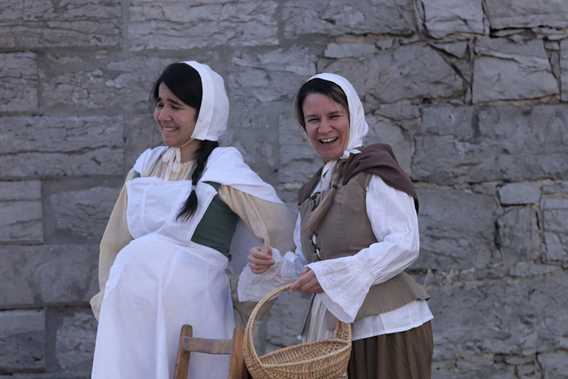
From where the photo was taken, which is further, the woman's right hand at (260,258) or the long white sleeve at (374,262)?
the woman's right hand at (260,258)

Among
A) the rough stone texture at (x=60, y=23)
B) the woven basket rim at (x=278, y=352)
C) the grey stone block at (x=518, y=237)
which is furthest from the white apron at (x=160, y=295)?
the grey stone block at (x=518, y=237)

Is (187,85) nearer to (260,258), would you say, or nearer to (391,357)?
(260,258)

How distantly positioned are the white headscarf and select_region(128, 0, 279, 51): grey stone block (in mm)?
1079

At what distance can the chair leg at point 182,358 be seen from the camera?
267 centimetres

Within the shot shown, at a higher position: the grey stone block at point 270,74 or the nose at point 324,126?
the grey stone block at point 270,74

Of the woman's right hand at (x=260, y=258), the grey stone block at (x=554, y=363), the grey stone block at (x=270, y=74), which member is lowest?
the grey stone block at (x=554, y=363)

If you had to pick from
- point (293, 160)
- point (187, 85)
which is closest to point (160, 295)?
point (187, 85)

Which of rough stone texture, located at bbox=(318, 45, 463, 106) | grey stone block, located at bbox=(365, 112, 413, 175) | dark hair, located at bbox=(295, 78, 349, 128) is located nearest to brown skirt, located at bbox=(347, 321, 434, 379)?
dark hair, located at bbox=(295, 78, 349, 128)

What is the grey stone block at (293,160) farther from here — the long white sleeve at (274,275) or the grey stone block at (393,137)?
the long white sleeve at (274,275)

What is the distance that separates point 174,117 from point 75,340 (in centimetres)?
160

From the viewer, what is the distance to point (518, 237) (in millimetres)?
3916

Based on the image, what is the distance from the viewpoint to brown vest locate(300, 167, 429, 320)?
2.58m

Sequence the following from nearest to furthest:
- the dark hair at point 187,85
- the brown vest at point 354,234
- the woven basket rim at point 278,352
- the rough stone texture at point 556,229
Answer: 1. the woven basket rim at point 278,352
2. the brown vest at point 354,234
3. the dark hair at point 187,85
4. the rough stone texture at point 556,229

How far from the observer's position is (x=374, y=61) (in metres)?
3.95
